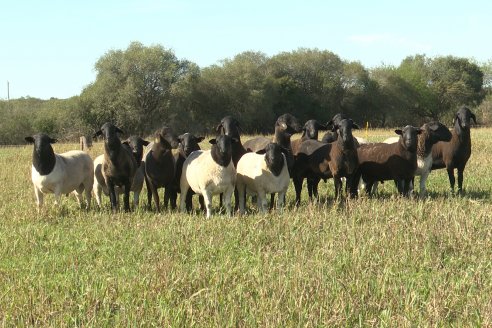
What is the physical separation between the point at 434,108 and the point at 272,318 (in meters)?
79.4

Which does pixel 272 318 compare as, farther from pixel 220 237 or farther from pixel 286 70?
pixel 286 70

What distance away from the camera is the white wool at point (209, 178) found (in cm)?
1037

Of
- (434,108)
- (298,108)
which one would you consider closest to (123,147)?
(298,108)

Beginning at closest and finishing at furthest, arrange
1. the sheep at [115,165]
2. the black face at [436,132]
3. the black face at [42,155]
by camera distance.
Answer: the black face at [42,155], the sheep at [115,165], the black face at [436,132]

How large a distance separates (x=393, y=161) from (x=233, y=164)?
3.53 meters

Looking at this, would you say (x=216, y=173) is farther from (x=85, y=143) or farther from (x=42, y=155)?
(x=85, y=143)

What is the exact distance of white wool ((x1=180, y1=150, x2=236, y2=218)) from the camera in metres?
10.4

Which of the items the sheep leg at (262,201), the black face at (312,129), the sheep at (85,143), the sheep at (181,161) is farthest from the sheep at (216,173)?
the sheep at (85,143)

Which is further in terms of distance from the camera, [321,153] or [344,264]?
[321,153]

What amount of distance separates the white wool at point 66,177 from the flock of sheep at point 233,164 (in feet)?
0.07

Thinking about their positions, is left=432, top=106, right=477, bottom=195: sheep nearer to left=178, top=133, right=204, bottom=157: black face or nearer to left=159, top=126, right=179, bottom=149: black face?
left=178, top=133, right=204, bottom=157: black face

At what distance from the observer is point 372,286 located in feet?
18.1

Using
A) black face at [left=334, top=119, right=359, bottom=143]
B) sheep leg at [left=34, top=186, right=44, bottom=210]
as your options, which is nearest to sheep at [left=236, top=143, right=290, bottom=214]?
black face at [left=334, top=119, right=359, bottom=143]

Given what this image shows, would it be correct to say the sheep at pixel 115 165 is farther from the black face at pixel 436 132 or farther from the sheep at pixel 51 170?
the black face at pixel 436 132
